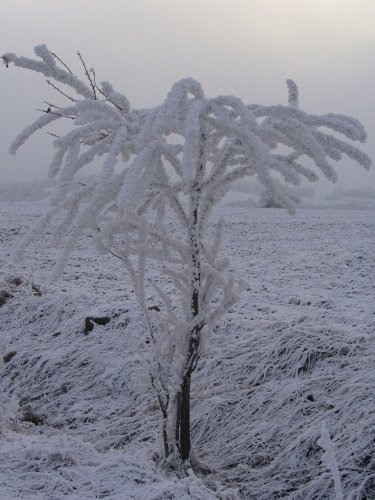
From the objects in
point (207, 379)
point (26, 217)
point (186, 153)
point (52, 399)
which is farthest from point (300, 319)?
point (26, 217)

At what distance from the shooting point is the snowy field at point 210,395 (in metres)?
3.40

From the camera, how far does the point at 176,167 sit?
3.35 metres

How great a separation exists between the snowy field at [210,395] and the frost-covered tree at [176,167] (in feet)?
1.09

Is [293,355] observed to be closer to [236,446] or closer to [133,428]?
[236,446]

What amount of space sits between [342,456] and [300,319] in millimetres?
2953

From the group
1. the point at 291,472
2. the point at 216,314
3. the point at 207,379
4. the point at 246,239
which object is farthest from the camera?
the point at 246,239

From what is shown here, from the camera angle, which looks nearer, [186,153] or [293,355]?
[186,153]

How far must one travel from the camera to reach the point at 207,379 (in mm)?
5672

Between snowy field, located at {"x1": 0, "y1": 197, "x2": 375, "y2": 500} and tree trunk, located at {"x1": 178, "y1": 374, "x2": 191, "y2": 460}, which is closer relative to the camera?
snowy field, located at {"x1": 0, "y1": 197, "x2": 375, "y2": 500}

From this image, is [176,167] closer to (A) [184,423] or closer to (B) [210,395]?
(A) [184,423]

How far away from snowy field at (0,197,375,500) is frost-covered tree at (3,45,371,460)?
0.33m

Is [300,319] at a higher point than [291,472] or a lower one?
higher

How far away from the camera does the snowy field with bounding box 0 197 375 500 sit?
3400 mm

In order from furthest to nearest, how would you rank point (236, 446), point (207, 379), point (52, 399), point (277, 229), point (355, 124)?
point (277, 229), point (52, 399), point (207, 379), point (236, 446), point (355, 124)
